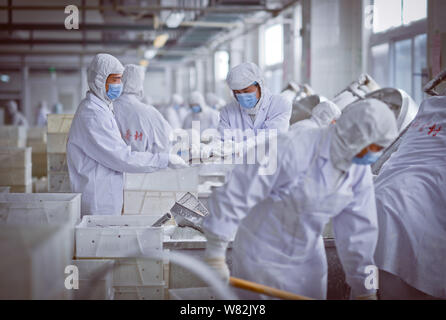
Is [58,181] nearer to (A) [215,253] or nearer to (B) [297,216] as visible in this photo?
(A) [215,253]

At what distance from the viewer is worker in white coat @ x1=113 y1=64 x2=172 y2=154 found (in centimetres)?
397

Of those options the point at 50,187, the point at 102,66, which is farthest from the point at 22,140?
the point at 102,66

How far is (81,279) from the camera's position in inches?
80.9

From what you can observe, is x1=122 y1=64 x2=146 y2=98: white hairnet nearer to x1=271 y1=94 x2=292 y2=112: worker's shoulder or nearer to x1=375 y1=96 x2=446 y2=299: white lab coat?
x1=271 y1=94 x2=292 y2=112: worker's shoulder

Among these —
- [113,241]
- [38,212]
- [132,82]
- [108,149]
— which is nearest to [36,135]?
[132,82]

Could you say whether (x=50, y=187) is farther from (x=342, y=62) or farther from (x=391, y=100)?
(x=342, y=62)

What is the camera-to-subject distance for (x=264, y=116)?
3.53 metres

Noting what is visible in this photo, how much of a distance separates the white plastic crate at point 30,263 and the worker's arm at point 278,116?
7.69 feet

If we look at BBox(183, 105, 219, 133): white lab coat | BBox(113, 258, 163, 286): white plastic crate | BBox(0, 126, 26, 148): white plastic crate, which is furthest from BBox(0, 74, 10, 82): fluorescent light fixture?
BBox(113, 258, 163, 286): white plastic crate

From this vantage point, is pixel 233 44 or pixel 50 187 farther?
pixel 233 44

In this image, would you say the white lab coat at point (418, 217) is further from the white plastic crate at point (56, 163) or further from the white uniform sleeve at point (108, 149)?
the white plastic crate at point (56, 163)

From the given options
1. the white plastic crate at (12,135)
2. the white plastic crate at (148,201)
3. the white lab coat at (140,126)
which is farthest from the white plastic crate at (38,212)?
the white plastic crate at (12,135)

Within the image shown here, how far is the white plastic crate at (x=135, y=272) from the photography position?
6.81 ft
